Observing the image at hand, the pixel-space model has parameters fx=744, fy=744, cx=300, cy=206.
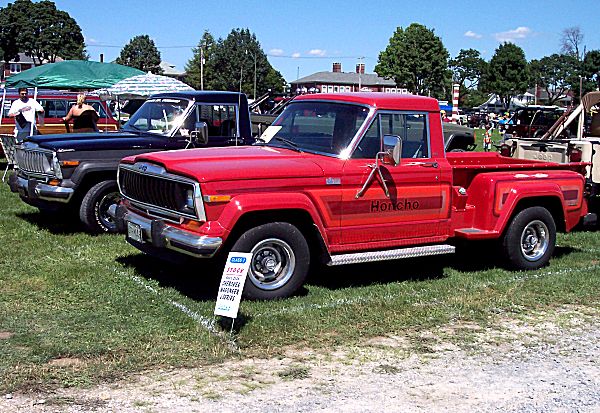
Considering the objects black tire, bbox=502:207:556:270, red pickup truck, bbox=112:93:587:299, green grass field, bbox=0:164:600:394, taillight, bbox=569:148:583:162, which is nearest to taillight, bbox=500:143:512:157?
taillight, bbox=569:148:583:162

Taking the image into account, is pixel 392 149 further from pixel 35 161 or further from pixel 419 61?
pixel 419 61

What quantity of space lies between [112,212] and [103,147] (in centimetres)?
196

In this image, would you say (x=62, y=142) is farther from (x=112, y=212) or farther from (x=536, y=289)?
(x=536, y=289)

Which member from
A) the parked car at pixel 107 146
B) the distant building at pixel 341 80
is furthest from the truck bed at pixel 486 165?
the distant building at pixel 341 80

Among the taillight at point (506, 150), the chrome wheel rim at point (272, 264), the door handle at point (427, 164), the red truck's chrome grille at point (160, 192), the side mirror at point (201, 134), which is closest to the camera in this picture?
the red truck's chrome grille at point (160, 192)

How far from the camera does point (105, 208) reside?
995 centimetres

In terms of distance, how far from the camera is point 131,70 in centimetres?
2425

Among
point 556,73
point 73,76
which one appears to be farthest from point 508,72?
point 73,76

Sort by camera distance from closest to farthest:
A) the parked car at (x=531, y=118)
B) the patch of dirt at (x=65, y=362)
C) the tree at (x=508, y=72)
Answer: the patch of dirt at (x=65, y=362) → the parked car at (x=531, y=118) → the tree at (x=508, y=72)

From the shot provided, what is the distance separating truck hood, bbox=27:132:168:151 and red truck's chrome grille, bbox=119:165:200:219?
2078 mm

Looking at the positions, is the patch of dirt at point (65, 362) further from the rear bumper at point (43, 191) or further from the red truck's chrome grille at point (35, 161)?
the red truck's chrome grille at point (35, 161)

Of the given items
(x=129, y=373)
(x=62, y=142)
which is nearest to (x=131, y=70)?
(x=62, y=142)

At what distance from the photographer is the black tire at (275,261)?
674 centimetres

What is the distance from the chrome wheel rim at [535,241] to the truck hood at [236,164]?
9.35 feet
